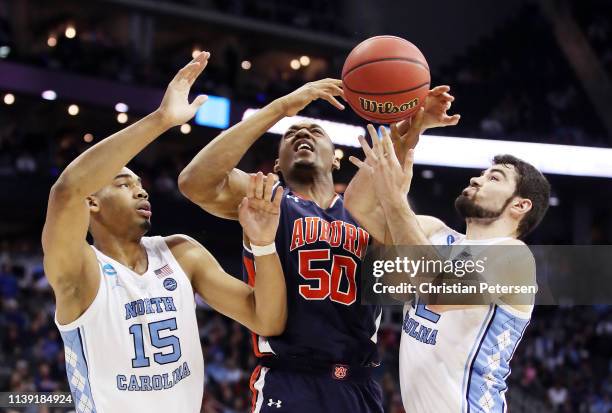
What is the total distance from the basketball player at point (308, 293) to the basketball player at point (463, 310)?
0.59 feet

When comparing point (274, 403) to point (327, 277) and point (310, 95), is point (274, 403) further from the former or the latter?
point (310, 95)

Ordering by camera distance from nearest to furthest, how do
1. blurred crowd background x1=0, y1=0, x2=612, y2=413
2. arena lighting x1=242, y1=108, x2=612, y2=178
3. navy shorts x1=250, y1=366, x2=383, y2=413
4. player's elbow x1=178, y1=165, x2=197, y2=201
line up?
navy shorts x1=250, y1=366, x2=383, y2=413, player's elbow x1=178, y1=165, x2=197, y2=201, blurred crowd background x1=0, y1=0, x2=612, y2=413, arena lighting x1=242, y1=108, x2=612, y2=178

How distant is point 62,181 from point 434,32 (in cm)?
1899

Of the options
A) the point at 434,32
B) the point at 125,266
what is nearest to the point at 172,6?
the point at 434,32

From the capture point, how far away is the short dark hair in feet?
13.3

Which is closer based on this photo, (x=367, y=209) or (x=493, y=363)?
(x=493, y=363)

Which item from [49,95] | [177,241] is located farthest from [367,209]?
[49,95]

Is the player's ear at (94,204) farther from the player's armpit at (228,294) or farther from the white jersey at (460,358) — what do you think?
the white jersey at (460,358)

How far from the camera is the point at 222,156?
3867mm

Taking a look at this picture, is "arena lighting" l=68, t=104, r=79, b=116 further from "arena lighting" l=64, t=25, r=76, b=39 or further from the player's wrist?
the player's wrist

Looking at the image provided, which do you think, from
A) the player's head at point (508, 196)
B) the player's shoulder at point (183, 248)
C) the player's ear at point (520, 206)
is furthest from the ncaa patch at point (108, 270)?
the player's ear at point (520, 206)

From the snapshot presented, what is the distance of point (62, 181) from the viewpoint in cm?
337

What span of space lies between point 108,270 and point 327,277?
1.00 metres

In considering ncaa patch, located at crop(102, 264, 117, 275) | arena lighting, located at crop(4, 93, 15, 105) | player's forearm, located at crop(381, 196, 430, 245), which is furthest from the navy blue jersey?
arena lighting, located at crop(4, 93, 15, 105)
